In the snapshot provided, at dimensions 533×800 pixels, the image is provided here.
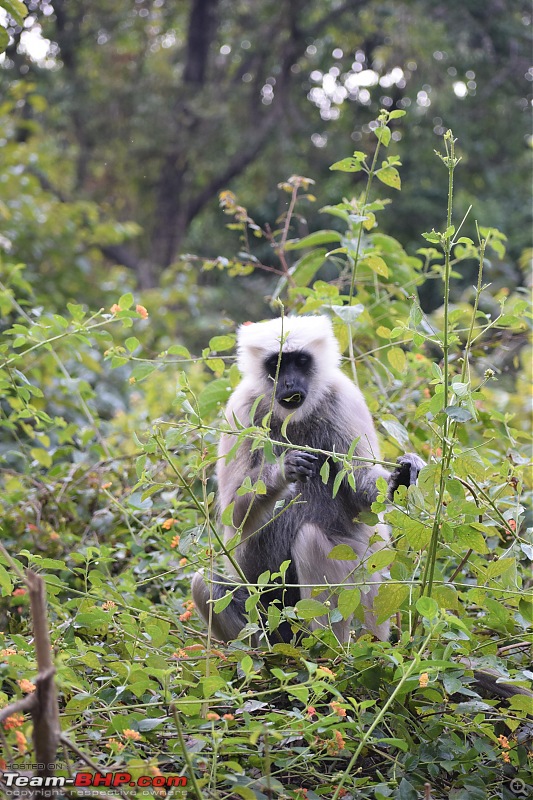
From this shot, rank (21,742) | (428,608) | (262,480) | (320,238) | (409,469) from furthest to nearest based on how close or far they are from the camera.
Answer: (320,238)
(262,480)
(409,469)
(428,608)
(21,742)

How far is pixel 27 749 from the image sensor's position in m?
1.94

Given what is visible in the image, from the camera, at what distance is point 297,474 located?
3.20 metres

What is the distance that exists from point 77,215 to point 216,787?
30.0ft

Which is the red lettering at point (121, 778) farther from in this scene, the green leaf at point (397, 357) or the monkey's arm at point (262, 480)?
the green leaf at point (397, 357)

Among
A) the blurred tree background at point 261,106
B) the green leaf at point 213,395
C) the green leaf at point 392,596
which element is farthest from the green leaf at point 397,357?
the blurred tree background at point 261,106

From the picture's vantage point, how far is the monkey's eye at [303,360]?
3730 millimetres

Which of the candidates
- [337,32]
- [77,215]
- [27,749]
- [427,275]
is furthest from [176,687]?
[337,32]

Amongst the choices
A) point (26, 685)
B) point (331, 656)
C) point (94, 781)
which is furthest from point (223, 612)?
point (26, 685)

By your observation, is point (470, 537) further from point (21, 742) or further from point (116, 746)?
point (21, 742)

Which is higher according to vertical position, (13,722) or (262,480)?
(262,480)

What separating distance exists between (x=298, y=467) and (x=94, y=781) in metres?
1.41

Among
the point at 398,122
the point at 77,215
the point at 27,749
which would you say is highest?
the point at 398,122

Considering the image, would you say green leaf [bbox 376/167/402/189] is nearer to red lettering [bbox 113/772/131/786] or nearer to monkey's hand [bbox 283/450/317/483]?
monkey's hand [bbox 283/450/317/483]

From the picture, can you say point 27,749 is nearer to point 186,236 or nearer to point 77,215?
point 77,215
